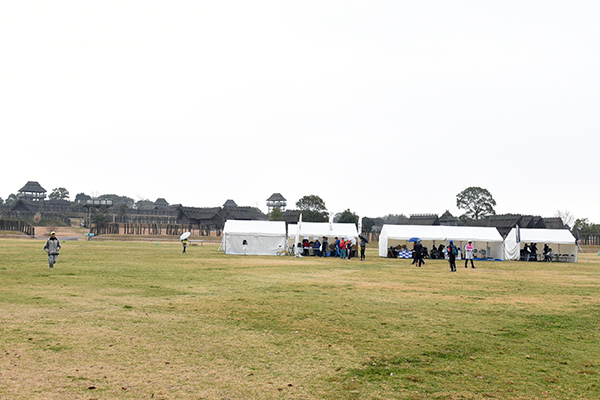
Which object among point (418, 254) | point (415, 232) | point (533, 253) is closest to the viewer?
point (418, 254)

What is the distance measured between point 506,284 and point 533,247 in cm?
2325

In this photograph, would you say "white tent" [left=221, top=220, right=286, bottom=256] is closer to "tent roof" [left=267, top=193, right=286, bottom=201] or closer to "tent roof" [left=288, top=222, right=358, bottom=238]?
"tent roof" [left=288, top=222, right=358, bottom=238]

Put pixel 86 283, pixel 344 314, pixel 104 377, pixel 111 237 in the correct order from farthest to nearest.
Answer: pixel 111 237, pixel 86 283, pixel 344 314, pixel 104 377

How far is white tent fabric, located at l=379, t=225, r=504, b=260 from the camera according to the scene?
37.5m

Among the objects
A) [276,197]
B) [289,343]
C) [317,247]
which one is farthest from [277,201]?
[289,343]

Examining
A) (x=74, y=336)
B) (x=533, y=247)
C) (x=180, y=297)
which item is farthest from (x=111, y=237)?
(x=74, y=336)

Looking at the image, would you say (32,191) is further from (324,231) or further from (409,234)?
(409,234)

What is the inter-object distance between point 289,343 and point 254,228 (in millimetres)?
30568

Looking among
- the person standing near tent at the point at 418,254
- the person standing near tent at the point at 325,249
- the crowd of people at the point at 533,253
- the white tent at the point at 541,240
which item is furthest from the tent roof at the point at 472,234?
the person standing near tent at the point at 325,249

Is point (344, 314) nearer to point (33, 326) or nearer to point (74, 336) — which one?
point (74, 336)

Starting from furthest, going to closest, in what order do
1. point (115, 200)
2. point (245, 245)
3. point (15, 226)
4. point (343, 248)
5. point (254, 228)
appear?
point (115, 200) < point (15, 226) < point (254, 228) < point (245, 245) < point (343, 248)

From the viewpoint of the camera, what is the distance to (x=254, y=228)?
38.6m

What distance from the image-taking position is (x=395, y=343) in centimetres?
830

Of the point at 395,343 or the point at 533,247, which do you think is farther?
the point at 533,247
